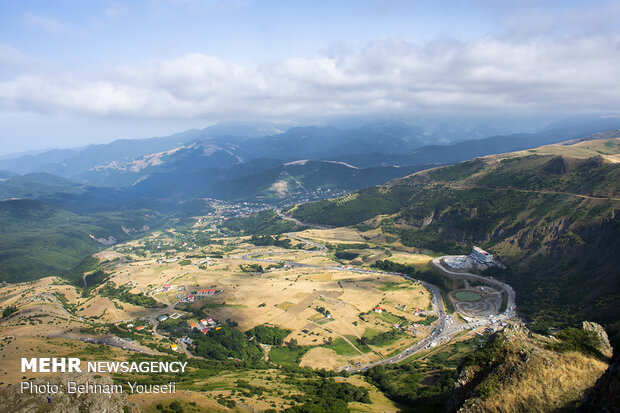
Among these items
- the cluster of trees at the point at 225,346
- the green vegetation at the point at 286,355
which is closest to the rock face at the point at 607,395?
the green vegetation at the point at 286,355

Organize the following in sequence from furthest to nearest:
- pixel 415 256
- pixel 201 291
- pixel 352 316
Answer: pixel 415 256 < pixel 201 291 < pixel 352 316

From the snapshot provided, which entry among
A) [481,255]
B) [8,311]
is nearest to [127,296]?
[8,311]

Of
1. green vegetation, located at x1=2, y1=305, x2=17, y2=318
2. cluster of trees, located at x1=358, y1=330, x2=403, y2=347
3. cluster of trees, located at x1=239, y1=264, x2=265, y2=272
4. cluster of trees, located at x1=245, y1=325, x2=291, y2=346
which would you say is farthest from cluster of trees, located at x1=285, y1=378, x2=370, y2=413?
cluster of trees, located at x1=239, y1=264, x2=265, y2=272

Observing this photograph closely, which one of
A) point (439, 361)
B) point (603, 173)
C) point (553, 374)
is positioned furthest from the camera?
point (603, 173)

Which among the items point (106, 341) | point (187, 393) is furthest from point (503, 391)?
point (106, 341)

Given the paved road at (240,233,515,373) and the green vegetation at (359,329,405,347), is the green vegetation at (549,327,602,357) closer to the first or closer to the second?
the paved road at (240,233,515,373)

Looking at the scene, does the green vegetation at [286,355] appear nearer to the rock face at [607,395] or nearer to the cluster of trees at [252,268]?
the rock face at [607,395]

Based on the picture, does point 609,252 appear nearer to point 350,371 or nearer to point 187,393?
point 350,371
